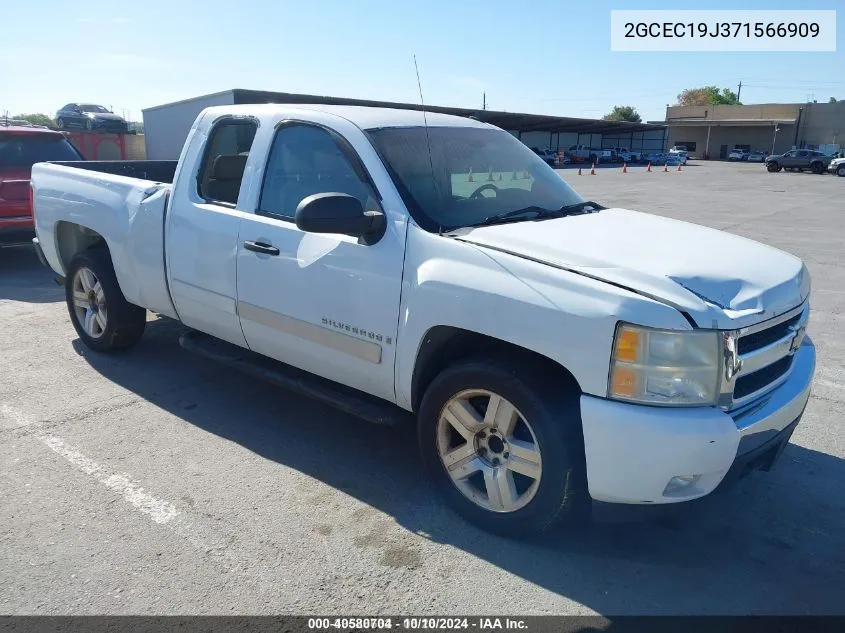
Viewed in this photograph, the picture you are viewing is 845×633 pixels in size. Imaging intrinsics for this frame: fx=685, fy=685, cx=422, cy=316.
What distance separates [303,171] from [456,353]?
1397 millimetres

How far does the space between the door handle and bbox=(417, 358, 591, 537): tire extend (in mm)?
1201

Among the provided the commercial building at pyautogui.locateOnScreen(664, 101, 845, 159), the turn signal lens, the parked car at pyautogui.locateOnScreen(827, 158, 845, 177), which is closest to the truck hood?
the turn signal lens

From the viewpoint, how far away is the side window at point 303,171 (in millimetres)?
3623

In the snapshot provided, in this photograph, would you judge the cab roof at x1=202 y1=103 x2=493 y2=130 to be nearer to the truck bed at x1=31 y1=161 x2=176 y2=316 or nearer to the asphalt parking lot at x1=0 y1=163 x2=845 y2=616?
the truck bed at x1=31 y1=161 x2=176 y2=316

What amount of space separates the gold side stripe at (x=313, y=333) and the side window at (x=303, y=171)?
56 cm

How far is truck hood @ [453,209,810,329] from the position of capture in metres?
2.65

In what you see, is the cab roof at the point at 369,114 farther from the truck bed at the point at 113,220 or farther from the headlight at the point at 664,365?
the headlight at the point at 664,365

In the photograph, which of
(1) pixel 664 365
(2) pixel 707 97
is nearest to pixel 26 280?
(1) pixel 664 365

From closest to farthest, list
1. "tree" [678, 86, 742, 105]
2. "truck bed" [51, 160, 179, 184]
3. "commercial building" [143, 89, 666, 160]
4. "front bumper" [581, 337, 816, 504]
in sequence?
"front bumper" [581, 337, 816, 504] → "truck bed" [51, 160, 179, 184] → "commercial building" [143, 89, 666, 160] → "tree" [678, 86, 742, 105]

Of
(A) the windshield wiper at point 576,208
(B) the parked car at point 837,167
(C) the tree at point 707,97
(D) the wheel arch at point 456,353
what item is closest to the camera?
(D) the wheel arch at point 456,353

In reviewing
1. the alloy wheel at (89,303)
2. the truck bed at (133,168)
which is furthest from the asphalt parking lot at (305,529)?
the truck bed at (133,168)

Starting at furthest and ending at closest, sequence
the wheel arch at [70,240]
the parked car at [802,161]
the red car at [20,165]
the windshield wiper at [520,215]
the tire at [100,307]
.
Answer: the parked car at [802,161], the red car at [20,165], the wheel arch at [70,240], the tire at [100,307], the windshield wiper at [520,215]

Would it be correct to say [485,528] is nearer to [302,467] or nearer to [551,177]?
[302,467]

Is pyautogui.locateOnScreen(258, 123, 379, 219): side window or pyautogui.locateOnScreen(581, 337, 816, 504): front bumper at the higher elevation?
pyautogui.locateOnScreen(258, 123, 379, 219): side window
